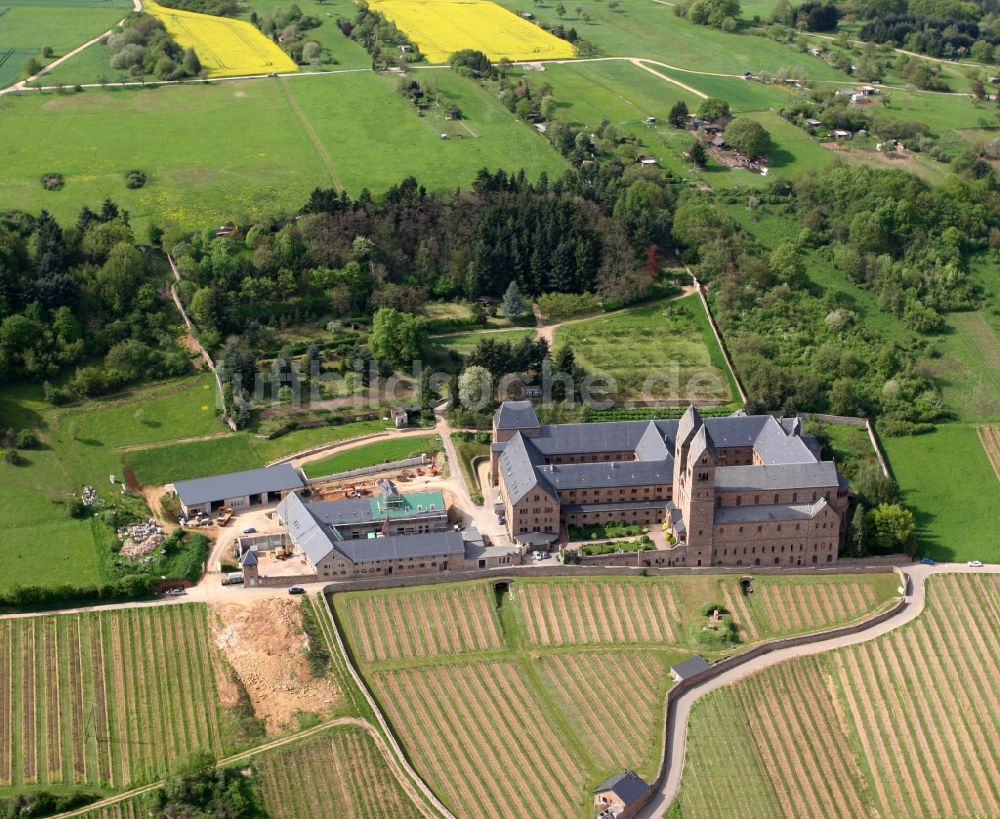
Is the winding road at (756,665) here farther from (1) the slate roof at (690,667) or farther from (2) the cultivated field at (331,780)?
(2) the cultivated field at (331,780)

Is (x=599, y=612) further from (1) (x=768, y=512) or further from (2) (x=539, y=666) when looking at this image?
(1) (x=768, y=512)

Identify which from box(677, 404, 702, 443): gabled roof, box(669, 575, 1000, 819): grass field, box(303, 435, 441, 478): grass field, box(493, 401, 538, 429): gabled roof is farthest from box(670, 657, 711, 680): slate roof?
box(303, 435, 441, 478): grass field

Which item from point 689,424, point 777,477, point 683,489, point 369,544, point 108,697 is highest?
point 689,424

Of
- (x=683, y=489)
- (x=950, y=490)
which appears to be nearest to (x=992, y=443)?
(x=950, y=490)

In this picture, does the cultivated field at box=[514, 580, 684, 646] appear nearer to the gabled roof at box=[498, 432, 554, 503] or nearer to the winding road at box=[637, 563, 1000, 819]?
the winding road at box=[637, 563, 1000, 819]

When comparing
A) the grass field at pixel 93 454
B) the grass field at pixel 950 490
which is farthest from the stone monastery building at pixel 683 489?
the grass field at pixel 93 454
